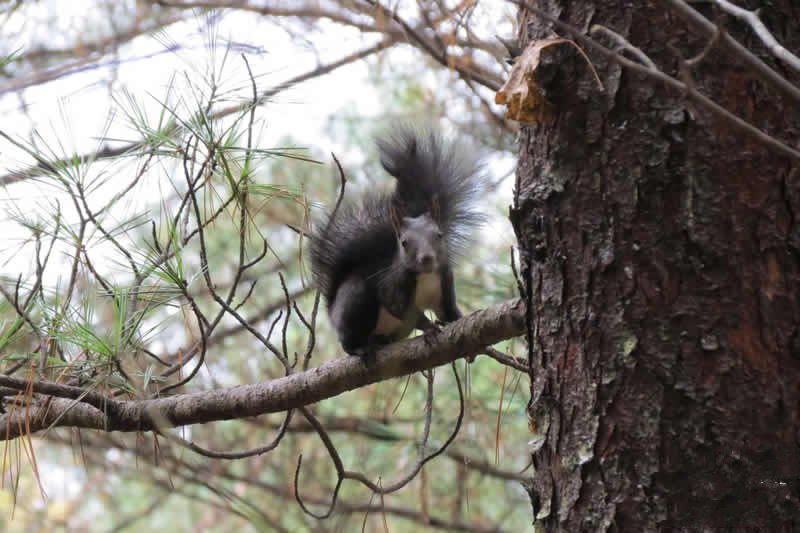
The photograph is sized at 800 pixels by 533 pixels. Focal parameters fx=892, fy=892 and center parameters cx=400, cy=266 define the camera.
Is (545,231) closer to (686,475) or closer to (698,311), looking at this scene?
(698,311)

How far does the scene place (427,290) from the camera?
1.76m

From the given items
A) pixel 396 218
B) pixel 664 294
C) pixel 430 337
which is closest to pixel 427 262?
pixel 396 218

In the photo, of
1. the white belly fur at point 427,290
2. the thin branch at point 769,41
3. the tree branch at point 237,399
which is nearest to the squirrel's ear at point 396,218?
the white belly fur at point 427,290

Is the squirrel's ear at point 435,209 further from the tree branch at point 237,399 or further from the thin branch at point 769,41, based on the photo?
the thin branch at point 769,41

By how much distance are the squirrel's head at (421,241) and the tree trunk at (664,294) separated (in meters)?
0.65

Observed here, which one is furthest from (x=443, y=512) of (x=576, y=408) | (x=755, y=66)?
(x=755, y=66)

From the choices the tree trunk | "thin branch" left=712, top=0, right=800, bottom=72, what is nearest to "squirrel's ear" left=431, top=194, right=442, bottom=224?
the tree trunk

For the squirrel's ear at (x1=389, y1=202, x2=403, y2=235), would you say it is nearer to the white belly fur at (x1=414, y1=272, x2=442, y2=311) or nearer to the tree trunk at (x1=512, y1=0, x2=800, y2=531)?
the white belly fur at (x1=414, y1=272, x2=442, y2=311)

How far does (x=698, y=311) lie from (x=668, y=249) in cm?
7

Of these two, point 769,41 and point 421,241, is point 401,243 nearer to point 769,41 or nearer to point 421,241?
point 421,241

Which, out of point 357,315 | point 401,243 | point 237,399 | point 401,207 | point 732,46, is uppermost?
point 401,207

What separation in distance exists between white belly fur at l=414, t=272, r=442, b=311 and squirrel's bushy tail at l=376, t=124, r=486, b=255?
12cm

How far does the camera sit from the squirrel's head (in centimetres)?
170

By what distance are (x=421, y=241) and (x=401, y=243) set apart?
0.06 m
